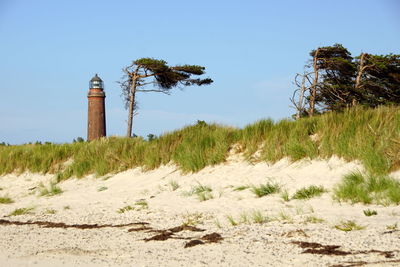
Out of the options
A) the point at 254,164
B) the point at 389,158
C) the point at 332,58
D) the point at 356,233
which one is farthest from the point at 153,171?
the point at 332,58

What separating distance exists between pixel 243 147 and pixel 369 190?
4610mm

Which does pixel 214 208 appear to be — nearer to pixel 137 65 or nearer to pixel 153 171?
pixel 153 171

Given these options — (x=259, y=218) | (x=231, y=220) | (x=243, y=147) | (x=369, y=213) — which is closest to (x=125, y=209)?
(x=231, y=220)

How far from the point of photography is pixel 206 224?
8031 mm

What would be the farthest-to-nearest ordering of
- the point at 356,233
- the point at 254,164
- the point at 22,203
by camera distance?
the point at 22,203 → the point at 254,164 → the point at 356,233

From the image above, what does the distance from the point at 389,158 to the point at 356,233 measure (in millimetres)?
3152

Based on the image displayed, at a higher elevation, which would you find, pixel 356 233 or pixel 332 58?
pixel 332 58

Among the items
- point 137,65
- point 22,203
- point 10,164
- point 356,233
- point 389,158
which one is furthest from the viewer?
point 137,65

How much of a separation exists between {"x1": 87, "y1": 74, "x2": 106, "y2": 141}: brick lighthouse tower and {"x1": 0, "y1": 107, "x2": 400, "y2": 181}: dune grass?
A: 1306 cm

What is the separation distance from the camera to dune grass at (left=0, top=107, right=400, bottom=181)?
10.0m

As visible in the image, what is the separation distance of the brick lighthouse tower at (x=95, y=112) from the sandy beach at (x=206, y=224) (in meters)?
18.3

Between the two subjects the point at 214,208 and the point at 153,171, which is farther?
the point at 153,171

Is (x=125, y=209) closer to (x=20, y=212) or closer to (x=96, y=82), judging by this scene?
(x=20, y=212)

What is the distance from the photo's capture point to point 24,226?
369 inches
